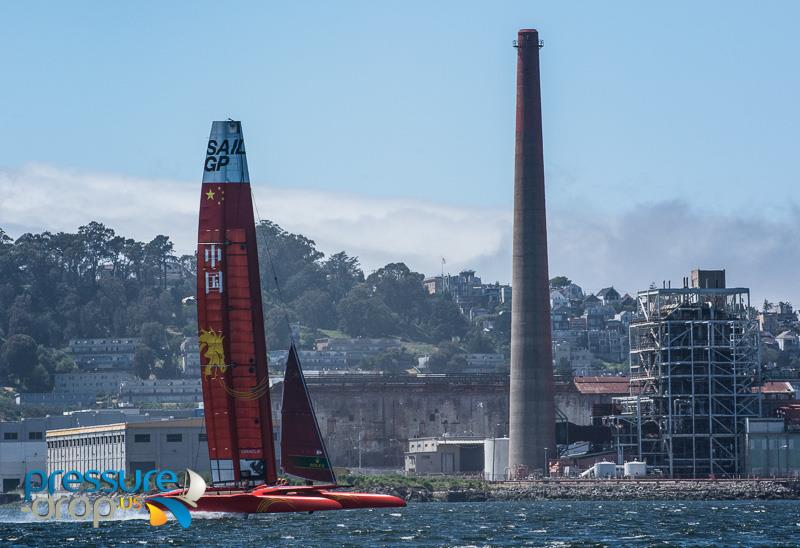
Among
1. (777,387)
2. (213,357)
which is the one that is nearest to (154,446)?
(777,387)

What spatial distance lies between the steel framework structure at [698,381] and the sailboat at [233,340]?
167 ft

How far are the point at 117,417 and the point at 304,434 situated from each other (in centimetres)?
9295

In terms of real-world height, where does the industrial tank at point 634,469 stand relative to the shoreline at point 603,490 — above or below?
above

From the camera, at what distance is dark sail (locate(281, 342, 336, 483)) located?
191 ft

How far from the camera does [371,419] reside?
13075 cm

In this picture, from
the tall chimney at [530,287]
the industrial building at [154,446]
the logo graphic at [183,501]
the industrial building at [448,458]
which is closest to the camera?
the logo graphic at [183,501]

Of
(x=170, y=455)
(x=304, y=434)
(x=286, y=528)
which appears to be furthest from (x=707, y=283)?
(x=304, y=434)

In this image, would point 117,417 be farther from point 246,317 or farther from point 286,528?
point 246,317

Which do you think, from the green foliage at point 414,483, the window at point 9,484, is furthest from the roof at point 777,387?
the window at point 9,484

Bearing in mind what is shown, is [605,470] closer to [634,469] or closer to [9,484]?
[634,469]

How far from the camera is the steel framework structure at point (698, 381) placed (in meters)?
106

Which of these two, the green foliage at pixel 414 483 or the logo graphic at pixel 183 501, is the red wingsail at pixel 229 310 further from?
the green foliage at pixel 414 483

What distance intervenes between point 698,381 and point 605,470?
7.18 meters

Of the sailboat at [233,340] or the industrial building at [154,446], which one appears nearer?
the sailboat at [233,340]
